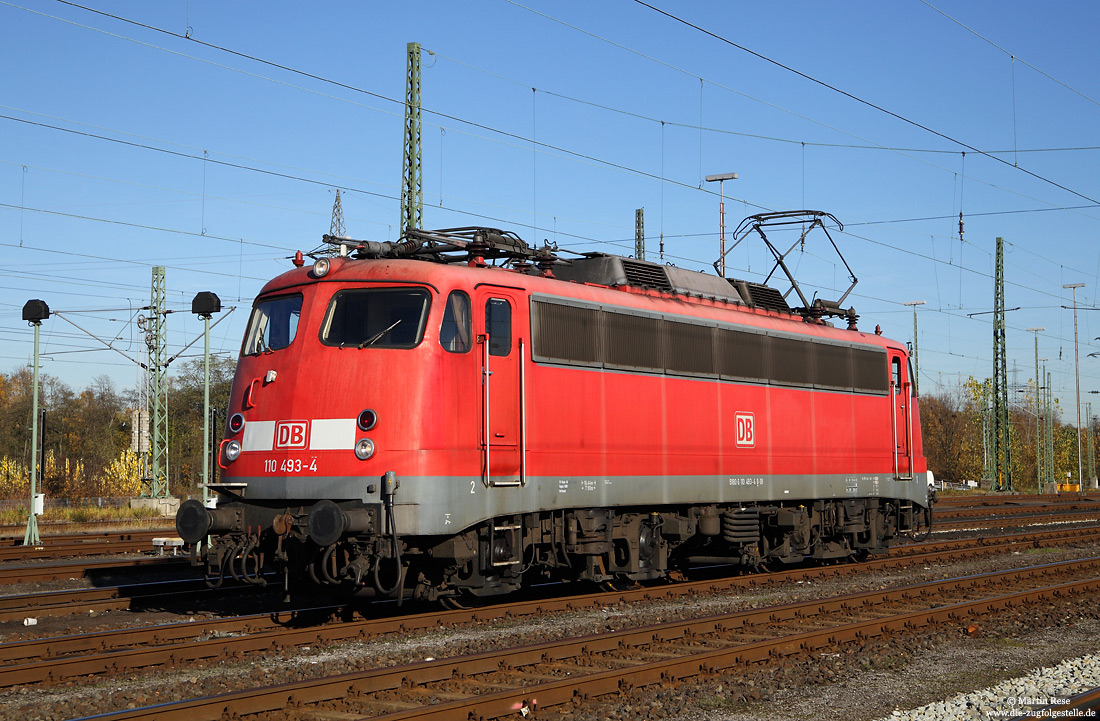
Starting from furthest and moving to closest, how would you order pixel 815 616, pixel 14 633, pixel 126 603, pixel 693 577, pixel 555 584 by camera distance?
pixel 693 577 → pixel 555 584 → pixel 126 603 → pixel 815 616 → pixel 14 633

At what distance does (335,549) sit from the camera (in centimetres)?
1141

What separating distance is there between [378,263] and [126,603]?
6.22m

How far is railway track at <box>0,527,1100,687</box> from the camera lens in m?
9.74

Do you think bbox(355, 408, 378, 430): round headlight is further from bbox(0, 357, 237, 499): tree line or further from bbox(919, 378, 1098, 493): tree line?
bbox(919, 378, 1098, 493): tree line

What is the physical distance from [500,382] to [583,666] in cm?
382

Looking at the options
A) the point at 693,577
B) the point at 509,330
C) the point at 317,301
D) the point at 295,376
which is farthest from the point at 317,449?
the point at 693,577

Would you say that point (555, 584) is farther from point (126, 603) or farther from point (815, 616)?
point (126, 603)

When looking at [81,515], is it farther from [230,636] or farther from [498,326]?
[498,326]

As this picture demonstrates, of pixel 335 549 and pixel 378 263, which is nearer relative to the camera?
pixel 335 549

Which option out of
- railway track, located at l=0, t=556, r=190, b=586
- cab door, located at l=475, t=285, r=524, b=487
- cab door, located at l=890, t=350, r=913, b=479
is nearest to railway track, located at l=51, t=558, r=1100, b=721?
cab door, located at l=475, t=285, r=524, b=487

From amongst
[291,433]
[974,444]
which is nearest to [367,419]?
[291,433]

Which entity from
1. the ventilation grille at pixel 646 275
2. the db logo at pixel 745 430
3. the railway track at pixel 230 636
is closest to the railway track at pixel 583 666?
the railway track at pixel 230 636

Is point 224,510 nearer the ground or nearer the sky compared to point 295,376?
nearer the ground

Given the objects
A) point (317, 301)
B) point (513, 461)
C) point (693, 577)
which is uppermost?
point (317, 301)
